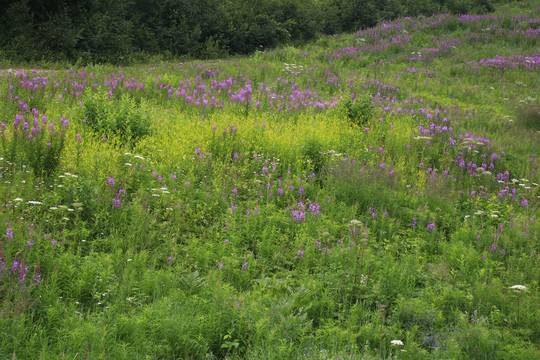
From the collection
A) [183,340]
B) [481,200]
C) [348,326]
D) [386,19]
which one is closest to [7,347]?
[183,340]

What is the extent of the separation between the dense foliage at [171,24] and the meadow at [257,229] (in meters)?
5.50

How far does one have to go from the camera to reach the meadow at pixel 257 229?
3.27 m

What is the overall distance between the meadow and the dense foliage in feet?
18.0

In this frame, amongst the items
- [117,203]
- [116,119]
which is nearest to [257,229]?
[117,203]

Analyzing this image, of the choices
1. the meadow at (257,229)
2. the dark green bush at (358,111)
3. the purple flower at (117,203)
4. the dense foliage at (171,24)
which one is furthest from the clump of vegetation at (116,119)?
the dense foliage at (171,24)

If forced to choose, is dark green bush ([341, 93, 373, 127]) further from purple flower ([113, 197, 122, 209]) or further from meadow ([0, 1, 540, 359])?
purple flower ([113, 197, 122, 209])

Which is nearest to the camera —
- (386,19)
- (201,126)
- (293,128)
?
(201,126)

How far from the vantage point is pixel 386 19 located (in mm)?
26484

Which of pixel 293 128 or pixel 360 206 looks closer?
pixel 360 206

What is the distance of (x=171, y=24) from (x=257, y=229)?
1643 centimetres

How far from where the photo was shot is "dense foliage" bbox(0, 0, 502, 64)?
14164 mm

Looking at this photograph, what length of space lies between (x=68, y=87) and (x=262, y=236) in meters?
6.98

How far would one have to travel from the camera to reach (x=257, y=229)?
16.7 feet

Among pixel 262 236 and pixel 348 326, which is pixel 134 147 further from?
pixel 348 326
